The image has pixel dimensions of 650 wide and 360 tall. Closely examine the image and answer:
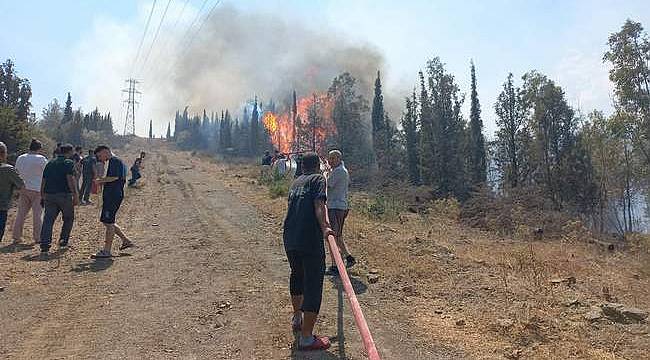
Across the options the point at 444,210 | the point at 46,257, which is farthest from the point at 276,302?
the point at 444,210

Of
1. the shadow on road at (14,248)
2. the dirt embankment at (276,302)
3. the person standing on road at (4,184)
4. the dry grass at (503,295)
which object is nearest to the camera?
the dirt embankment at (276,302)

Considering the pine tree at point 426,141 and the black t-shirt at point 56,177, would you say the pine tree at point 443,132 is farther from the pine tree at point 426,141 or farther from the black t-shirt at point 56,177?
the black t-shirt at point 56,177

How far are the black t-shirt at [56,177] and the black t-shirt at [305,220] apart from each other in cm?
547

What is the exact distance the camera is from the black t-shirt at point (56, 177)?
822 centimetres

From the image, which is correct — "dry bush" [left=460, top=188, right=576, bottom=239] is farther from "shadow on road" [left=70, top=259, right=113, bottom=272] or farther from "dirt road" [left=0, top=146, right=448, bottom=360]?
"shadow on road" [left=70, top=259, right=113, bottom=272]

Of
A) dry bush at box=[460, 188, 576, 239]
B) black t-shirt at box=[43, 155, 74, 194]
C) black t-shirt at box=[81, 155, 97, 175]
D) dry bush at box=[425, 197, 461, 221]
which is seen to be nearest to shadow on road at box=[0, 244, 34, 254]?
black t-shirt at box=[43, 155, 74, 194]

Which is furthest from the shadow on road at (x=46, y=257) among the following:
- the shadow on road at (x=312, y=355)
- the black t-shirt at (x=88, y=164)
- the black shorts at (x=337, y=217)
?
the black t-shirt at (x=88, y=164)

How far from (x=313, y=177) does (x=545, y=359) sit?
274cm

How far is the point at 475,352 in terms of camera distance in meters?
4.73

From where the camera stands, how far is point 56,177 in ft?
27.0

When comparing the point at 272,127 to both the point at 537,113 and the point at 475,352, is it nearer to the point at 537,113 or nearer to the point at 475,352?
the point at 537,113

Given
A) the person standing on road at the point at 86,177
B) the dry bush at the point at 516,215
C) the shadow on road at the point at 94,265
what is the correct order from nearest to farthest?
the shadow on road at the point at 94,265 → the person standing on road at the point at 86,177 → the dry bush at the point at 516,215

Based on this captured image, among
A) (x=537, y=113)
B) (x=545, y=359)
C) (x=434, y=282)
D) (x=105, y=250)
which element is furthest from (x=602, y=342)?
(x=537, y=113)

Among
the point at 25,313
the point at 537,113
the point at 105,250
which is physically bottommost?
the point at 25,313
